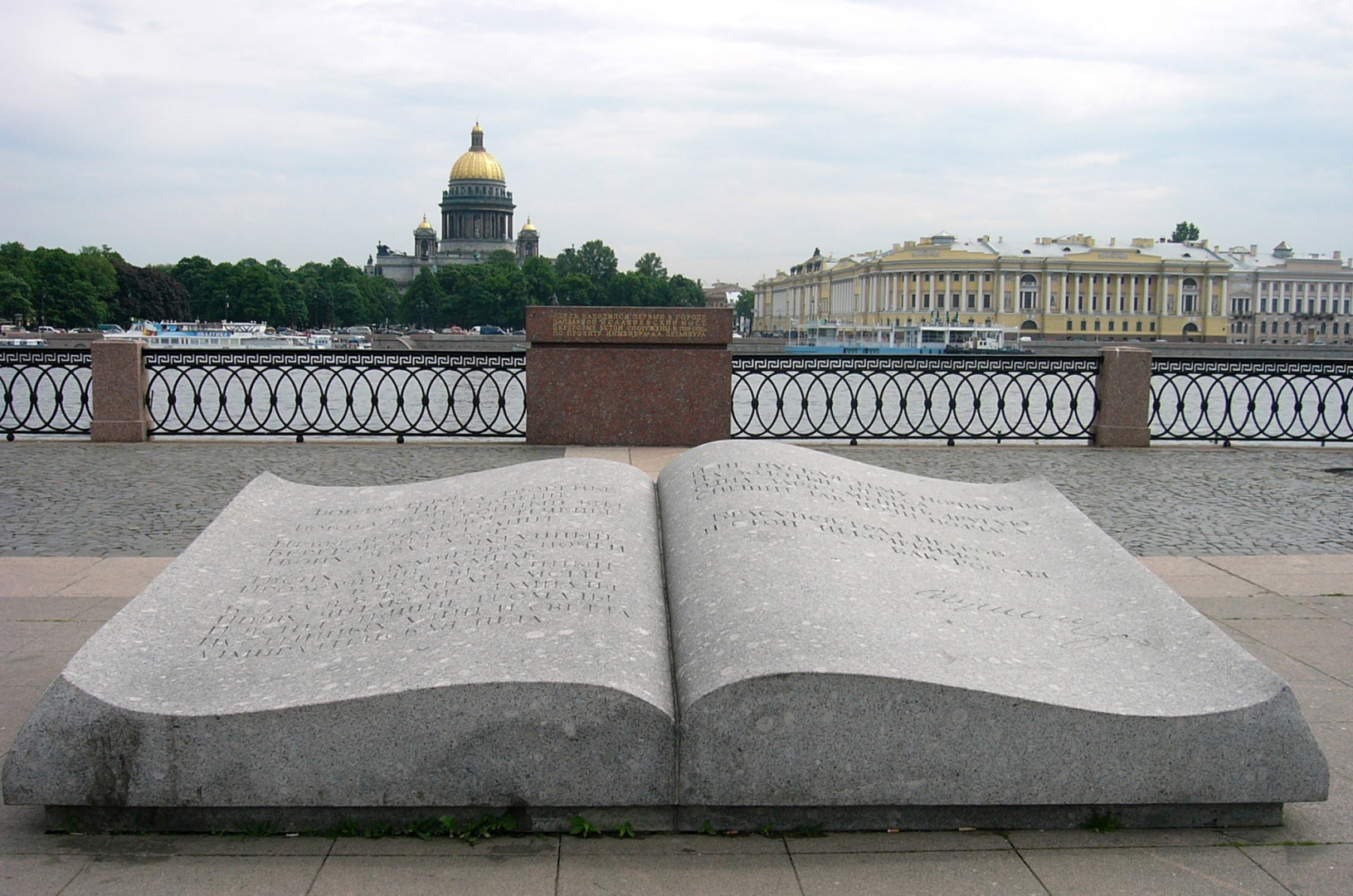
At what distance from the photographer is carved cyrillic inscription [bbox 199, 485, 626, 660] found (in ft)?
10.00

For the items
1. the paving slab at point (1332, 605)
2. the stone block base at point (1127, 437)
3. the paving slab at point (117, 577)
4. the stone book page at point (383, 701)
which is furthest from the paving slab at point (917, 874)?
the stone block base at point (1127, 437)

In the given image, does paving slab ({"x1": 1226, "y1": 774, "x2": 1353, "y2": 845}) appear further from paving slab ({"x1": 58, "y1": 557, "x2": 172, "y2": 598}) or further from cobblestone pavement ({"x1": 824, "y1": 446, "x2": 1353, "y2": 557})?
paving slab ({"x1": 58, "y1": 557, "x2": 172, "y2": 598})

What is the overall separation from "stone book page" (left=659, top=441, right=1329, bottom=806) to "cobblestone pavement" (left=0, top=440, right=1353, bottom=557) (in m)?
4.16

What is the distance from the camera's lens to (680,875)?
2650mm

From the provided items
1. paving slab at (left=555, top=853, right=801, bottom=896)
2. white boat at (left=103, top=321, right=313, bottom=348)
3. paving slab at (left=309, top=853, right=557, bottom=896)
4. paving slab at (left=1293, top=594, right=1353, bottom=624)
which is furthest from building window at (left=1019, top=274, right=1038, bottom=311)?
paving slab at (left=309, top=853, right=557, bottom=896)

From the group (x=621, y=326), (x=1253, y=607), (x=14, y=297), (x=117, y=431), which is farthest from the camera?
(x=14, y=297)

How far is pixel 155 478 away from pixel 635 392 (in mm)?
4595

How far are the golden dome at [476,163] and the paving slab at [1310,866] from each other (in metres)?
143

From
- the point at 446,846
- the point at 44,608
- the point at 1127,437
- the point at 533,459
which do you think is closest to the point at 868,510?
the point at 446,846

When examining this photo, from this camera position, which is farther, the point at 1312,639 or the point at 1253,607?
the point at 1253,607

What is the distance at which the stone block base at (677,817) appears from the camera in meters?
2.83

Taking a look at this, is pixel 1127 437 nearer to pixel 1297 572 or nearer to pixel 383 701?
pixel 1297 572

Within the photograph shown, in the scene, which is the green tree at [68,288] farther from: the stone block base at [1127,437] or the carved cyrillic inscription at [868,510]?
the carved cyrillic inscription at [868,510]

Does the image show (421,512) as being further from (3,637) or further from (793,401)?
(793,401)
